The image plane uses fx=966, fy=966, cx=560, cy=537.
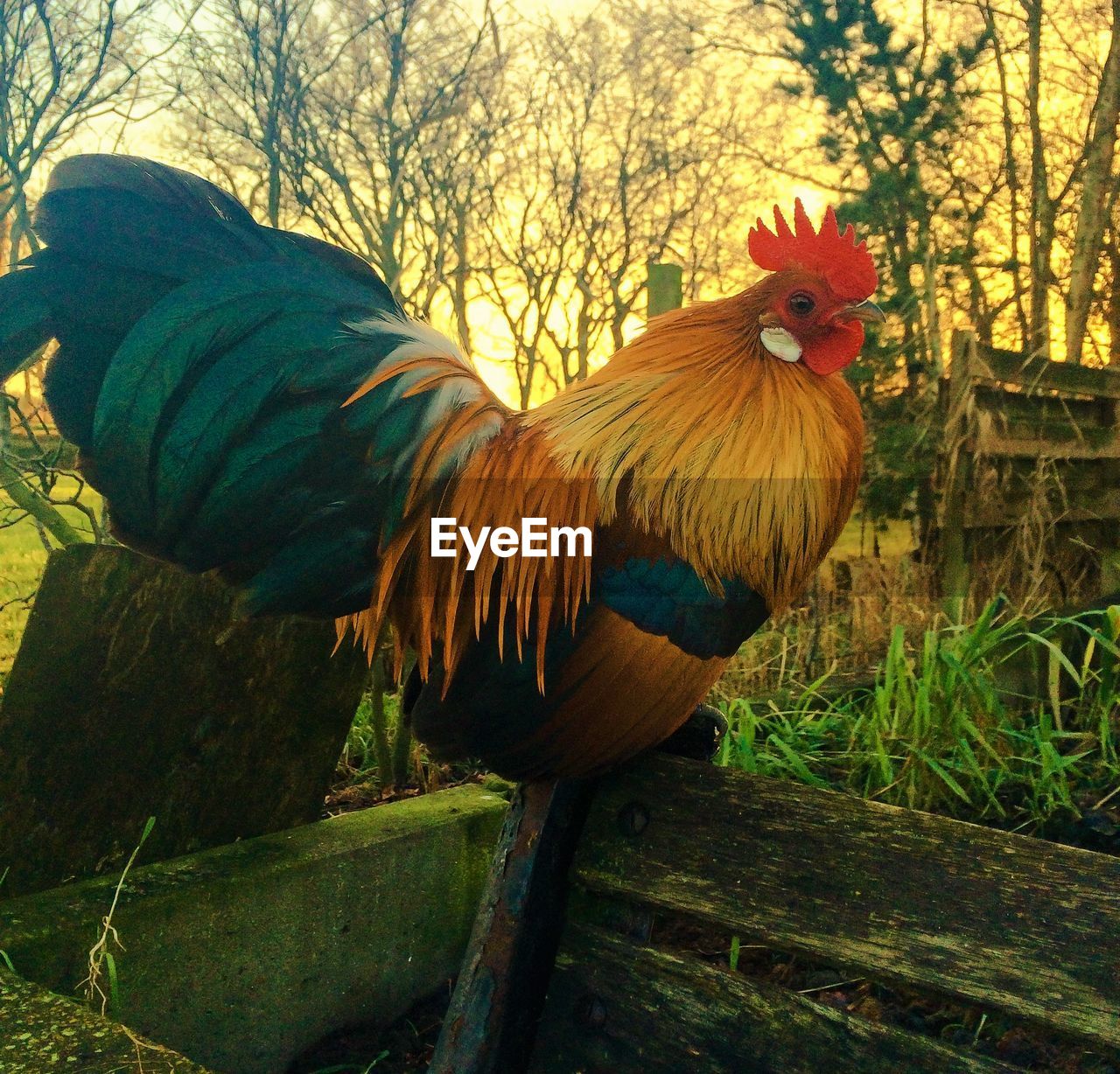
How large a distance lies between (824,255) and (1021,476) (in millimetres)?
3146

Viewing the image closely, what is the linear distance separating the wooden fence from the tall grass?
4.63ft

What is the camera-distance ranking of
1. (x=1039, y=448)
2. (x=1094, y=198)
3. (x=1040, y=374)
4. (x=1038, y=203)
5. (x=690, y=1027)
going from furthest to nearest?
1. (x=1038, y=203)
2. (x=1094, y=198)
3. (x=1039, y=448)
4. (x=1040, y=374)
5. (x=690, y=1027)

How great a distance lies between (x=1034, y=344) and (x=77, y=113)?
5259 millimetres

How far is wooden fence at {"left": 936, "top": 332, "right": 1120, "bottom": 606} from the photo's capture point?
4.04 m

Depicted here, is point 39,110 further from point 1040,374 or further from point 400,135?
point 1040,374

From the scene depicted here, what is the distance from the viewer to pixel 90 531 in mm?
2996

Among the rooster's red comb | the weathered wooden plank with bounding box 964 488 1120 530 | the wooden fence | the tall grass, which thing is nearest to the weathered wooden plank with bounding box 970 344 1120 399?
the wooden fence

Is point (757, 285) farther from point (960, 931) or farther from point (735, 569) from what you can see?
point (960, 931)

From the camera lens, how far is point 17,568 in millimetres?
2941

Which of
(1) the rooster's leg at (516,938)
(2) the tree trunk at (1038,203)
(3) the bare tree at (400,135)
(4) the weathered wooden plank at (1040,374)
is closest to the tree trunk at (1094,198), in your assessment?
(2) the tree trunk at (1038,203)

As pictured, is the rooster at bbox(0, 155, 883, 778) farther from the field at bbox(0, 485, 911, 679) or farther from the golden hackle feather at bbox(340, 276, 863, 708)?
the field at bbox(0, 485, 911, 679)

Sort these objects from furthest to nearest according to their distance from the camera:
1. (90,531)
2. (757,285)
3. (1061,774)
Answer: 1. (90,531)
2. (1061,774)
3. (757,285)

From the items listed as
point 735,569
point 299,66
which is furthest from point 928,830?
point 299,66

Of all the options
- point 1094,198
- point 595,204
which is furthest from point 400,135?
point 1094,198
